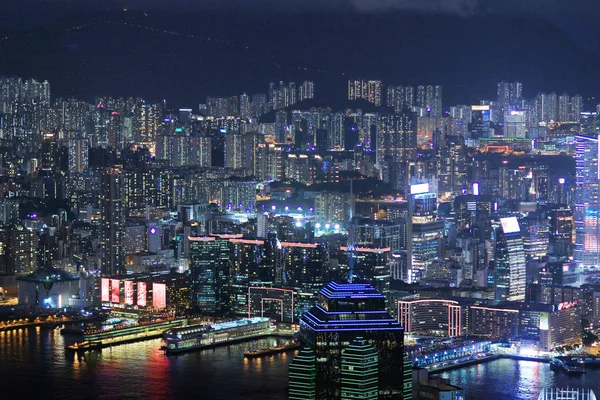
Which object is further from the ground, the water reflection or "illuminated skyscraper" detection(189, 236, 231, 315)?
"illuminated skyscraper" detection(189, 236, 231, 315)

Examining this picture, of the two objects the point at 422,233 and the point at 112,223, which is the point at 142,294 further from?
the point at 422,233

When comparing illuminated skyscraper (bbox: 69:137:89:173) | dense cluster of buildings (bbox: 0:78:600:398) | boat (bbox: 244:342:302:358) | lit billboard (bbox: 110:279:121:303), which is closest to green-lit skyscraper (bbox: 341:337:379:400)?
dense cluster of buildings (bbox: 0:78:600:398)

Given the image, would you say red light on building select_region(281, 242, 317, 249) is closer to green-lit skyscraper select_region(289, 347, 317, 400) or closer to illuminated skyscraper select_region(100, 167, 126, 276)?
illuminated skyscraper select_region(100, 167, 126, 276)

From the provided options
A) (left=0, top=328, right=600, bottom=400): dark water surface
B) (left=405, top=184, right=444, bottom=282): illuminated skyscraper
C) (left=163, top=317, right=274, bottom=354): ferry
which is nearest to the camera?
(left=0, top=328, right=600, bottom=400): dark water surface

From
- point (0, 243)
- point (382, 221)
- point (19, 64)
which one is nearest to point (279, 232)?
point (382, 221)

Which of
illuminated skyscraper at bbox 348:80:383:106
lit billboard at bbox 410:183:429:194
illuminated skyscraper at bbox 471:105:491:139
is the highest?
illuminated skyscraper at bbox 348:80:383:106

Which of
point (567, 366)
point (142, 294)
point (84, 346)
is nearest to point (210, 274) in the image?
point (142, 294)

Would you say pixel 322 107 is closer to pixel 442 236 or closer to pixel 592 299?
pixel 442 236
